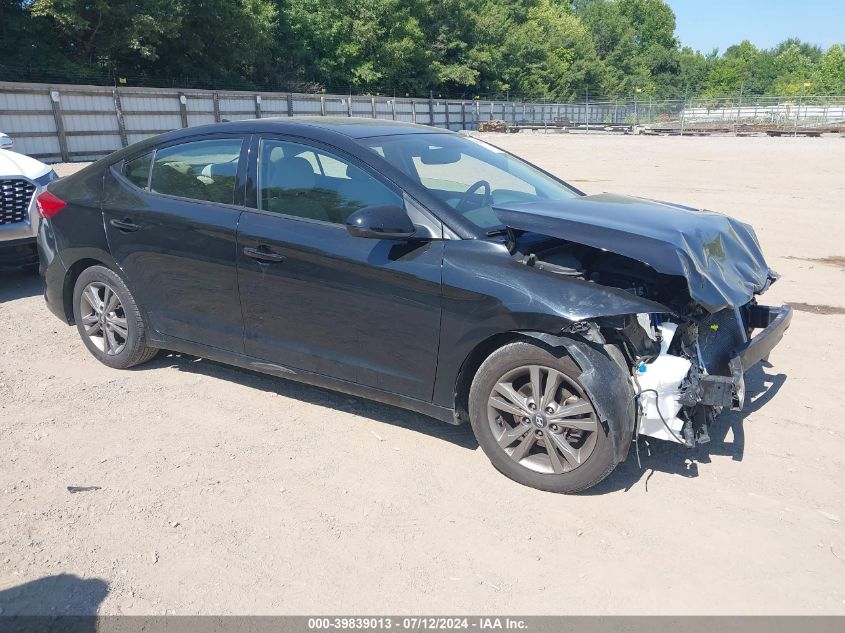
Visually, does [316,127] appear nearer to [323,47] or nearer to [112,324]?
[112,324]

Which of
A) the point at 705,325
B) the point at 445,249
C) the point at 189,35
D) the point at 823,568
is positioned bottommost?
the point at 823,568

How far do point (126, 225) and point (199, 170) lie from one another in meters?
0.65

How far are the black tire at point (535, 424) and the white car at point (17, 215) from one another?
5185mm

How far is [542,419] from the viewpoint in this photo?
11.6ft

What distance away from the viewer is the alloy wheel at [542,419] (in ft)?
11.4

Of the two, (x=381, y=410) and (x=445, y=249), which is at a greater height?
(x=445, y=249)

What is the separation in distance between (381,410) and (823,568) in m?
2.49

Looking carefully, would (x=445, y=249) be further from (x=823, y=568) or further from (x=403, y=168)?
(x=823, y=568)

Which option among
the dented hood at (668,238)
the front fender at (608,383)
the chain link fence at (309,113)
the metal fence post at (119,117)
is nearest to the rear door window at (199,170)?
the dented hood at (668,238)

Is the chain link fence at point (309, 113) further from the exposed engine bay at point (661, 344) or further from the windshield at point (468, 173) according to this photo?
the exposed engine bay at point (661, 344)

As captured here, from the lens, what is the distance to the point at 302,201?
4203mm

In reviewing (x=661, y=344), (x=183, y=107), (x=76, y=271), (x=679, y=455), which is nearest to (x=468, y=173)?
(x=661, y=344)

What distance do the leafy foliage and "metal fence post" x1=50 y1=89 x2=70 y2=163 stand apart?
950 centimetres

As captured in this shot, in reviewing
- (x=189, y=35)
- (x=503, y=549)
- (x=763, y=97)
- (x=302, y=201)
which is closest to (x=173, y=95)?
(x=189, y=35)
